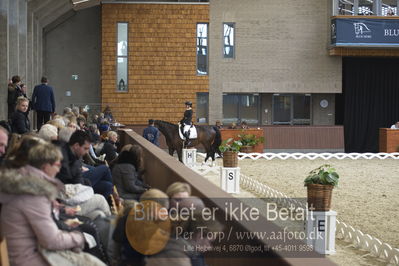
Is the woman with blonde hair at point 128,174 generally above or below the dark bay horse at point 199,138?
above

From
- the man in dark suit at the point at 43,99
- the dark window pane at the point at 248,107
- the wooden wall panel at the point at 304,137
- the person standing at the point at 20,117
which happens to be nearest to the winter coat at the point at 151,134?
the man in dark suit at the point at 43,99

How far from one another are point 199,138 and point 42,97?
9.11 metres

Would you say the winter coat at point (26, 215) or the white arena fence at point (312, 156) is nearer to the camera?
the winter coat at point (26, 215)

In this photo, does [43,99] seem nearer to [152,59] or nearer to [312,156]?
[312,156]

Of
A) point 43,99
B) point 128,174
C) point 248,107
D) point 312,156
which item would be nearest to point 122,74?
point 248,107

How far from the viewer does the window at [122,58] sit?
104 ft

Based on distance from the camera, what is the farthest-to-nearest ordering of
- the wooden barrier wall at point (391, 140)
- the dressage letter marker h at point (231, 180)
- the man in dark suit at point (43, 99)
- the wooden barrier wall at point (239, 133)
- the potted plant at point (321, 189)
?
the wooden barrier wall at point (391, 140) < the wooden barrier wall at point (239, 133) < the dressage letter marker h at point (231, 180) < the man in dark suit at point (43, 99) < the potted plant at point (321, 189)

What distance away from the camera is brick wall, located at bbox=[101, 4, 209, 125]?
31.6 meters

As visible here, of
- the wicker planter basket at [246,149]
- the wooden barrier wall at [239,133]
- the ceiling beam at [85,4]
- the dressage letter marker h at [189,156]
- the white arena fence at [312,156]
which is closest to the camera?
the dressage letter marker h at [189,156]

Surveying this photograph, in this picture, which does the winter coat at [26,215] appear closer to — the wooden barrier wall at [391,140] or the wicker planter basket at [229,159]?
the wicker planter basket at [229,159]

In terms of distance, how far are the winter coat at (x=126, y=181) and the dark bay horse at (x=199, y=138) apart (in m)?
15.2

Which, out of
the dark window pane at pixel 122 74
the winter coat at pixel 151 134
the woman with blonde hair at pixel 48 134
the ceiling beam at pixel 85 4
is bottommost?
the winter coat at pixel 151 134

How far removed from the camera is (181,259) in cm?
467

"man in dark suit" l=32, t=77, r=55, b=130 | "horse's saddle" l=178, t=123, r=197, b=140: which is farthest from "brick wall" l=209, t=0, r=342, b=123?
"man in dark suit" l=32, t=77, r=55, b=130
